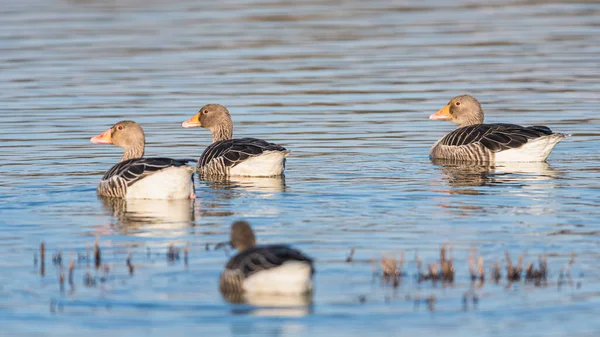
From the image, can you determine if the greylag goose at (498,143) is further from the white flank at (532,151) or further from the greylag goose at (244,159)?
the greylag goose at (244,159)

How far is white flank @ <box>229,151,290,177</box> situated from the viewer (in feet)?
58.7

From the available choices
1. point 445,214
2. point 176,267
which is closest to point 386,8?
point 445,214

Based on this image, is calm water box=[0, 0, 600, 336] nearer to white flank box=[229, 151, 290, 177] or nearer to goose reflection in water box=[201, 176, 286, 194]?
goose reflection in water box=[201, 176, 286, 194]

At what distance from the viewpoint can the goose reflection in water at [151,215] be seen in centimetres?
1389

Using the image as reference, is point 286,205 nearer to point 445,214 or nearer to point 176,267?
point 445,214

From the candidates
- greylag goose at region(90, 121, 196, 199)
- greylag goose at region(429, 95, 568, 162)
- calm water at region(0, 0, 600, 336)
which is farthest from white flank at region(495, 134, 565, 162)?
greylag goose at region(90, 121, 196, 199)

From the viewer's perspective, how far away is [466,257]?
1165 cm

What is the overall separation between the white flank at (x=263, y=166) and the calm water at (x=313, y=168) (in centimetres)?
41

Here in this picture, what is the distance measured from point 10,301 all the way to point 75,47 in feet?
87.3

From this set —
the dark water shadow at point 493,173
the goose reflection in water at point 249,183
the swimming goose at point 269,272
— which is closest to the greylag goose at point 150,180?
the goose reflection in water at point 249,183

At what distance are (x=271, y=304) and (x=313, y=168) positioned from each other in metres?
8.76

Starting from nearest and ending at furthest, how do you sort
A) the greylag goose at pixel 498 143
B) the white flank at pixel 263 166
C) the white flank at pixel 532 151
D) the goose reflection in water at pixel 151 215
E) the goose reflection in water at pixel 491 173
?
the goose reflection in water at pixel 151 215 < the goose reflection in water at pixel 491 173 < the white flank at pixel 263 166 < the white flank at pixel 532 151 < the greylag goose at pixel 498 143

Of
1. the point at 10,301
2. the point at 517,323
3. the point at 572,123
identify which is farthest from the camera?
the point at 572,123

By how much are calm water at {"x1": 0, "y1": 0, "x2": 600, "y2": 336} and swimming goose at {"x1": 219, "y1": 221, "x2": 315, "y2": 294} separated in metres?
0.21
